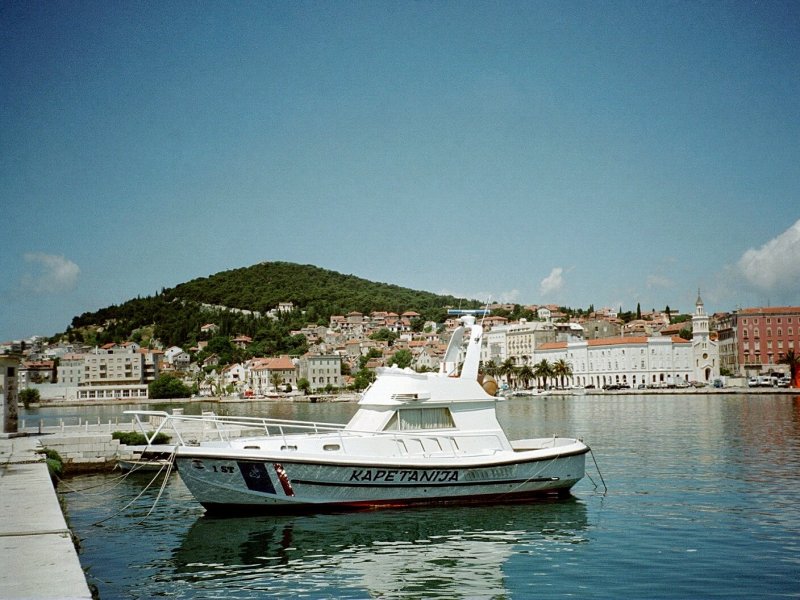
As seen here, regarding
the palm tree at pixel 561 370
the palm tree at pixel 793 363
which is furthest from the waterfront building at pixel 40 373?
the palm tree at pixel 793 363

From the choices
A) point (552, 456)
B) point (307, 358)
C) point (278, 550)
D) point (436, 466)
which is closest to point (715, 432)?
point (552, 456)

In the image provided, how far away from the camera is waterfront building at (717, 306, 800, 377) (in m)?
126

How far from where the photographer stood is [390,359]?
6353 inches

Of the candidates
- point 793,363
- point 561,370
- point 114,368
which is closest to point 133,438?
point 793,363

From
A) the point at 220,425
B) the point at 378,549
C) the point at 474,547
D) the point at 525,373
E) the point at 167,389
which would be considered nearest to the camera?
the point at 378,549

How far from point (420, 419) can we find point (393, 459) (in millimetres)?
1524

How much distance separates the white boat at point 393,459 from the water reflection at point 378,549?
1.41ft

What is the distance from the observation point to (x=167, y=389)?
145250mm

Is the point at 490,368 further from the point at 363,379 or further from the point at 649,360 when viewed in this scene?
the point at 649,360

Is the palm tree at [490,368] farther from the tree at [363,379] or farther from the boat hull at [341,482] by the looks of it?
the boat hull at [341,482]

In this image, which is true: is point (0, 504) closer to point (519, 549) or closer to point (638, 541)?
point (519, 549)

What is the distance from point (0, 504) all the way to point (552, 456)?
12051 millimetres

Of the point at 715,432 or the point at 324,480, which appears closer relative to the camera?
the point at 324,480

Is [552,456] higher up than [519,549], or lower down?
higher up
